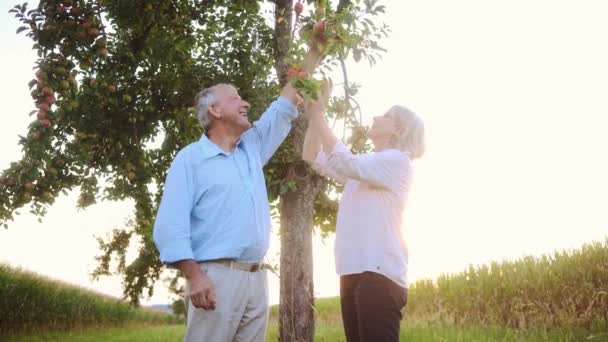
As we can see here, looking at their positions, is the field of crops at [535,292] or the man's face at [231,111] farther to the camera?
the field of crops at [535,292]

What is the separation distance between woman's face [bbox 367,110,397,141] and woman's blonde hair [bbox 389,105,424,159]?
0.04 metres

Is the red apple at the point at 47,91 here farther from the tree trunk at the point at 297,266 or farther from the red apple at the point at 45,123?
the tree trunk at the point at 297,266

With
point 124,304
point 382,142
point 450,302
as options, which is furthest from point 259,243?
point 124,304

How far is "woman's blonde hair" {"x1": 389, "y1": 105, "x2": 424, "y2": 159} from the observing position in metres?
4.14

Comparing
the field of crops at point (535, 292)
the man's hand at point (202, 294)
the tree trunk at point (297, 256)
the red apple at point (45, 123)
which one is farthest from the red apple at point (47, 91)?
the field of crops at point (535, 292)

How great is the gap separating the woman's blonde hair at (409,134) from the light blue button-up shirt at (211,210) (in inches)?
44.2

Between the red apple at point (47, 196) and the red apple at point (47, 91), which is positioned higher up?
the red apple at point (47, 91)

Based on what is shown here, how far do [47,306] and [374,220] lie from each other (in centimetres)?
1861

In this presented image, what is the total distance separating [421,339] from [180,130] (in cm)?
525

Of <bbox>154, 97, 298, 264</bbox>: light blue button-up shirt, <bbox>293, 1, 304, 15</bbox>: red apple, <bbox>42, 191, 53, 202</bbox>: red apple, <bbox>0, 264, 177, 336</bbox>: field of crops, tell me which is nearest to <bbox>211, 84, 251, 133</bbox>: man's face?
<bbox>154, 97, 298, 264</bbox>: light blue button-up shirt

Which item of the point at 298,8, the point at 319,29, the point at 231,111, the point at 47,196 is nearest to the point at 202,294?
the point at 231,111

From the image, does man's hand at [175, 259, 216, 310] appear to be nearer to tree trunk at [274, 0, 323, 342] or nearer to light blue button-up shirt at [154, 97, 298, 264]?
light blue button-up shirt at [154, 97, 298, 264]

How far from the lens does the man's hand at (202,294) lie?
3115 mm

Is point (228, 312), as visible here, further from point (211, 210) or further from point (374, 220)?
point (374, 220)
